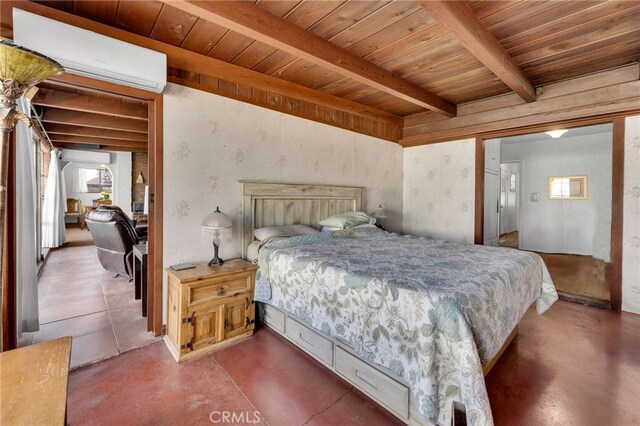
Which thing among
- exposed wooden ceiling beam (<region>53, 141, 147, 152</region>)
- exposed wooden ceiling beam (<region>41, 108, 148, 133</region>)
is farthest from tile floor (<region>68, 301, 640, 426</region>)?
exposed wooden ceiling beam (<region>53, 141, 147, 152</region>)

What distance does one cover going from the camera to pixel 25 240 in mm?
2119

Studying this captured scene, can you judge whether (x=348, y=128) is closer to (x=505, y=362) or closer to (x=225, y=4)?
(x=225, y=4)

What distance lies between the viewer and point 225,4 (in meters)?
1.78

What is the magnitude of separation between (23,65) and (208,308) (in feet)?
5.61

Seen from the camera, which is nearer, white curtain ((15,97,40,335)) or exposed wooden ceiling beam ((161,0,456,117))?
exposed wooden ceiling beam ((161,0,456,117))

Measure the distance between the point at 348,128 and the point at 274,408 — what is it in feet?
11.0

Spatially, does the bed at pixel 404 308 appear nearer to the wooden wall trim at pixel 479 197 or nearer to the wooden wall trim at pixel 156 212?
the wooden wall trim at pixel 156 212

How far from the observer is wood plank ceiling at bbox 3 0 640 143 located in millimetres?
1919

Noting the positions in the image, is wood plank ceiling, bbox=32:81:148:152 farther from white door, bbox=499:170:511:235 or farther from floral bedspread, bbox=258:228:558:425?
white door, bbox=499:170:511:235

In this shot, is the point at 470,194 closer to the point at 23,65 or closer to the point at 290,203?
the point at 290,203

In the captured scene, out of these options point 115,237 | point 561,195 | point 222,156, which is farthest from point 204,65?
point 561,195

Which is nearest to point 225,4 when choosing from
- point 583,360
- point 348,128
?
point 348,128
